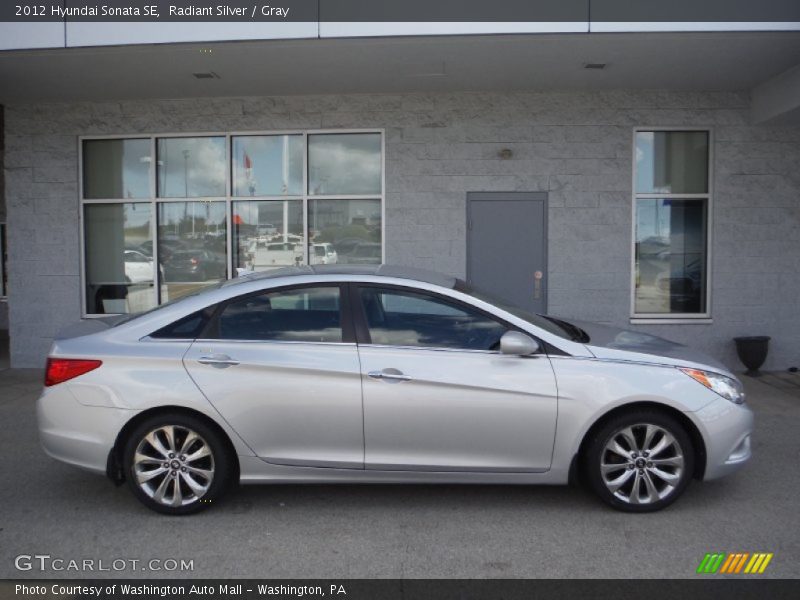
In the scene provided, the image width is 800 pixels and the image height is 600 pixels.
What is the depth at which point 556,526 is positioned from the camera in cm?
452

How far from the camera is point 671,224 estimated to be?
998 centimetres

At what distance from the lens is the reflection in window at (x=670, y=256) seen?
994 cm

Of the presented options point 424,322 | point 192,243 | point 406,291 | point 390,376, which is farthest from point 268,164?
point 390,376

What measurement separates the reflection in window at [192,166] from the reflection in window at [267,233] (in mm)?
479

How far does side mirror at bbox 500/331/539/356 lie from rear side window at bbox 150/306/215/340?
6.24 ft

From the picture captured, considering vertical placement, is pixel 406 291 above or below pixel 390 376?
above

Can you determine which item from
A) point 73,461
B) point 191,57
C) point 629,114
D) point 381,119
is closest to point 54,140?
point 191,57

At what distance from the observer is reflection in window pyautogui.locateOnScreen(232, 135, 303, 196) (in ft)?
33.1

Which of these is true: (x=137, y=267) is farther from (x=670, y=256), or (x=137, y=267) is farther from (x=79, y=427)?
(x=670, y=256)

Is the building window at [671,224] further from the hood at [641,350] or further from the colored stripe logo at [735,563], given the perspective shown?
the colored stripe logo at [735,563]

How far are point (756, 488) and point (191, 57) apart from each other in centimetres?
683

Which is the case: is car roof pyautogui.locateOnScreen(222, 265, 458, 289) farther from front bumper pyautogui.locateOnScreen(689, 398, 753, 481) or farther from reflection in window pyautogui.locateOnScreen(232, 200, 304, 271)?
reflection in window pyautogui.locateOnScreen(232, 200, 304, 271)

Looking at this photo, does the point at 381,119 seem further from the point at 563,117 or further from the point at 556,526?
the point at 556,526
